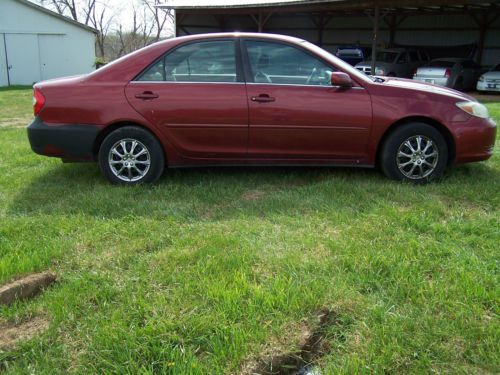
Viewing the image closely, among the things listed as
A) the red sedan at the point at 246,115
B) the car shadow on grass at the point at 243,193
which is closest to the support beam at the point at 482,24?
the car shadow on grass at the point at 243,193

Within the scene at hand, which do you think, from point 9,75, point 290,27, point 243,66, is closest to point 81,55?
point 9,75

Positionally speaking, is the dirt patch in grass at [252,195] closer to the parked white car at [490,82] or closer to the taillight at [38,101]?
the taillight at [38,101]

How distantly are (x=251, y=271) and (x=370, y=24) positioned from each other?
81.7 feet

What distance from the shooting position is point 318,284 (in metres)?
2.82

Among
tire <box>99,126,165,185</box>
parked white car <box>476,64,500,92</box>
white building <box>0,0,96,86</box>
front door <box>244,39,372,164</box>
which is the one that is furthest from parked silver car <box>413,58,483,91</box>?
white building <box>0,0,96,86</box>

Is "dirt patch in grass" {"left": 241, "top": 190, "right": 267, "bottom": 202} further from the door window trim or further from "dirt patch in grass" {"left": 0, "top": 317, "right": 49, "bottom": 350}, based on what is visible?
"dirt patch in grass" {"left": 0, "top": 317, "right": 49, "bottom": 350}

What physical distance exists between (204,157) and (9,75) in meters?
23.2

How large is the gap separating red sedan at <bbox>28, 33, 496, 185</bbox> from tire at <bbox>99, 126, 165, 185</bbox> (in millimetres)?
10

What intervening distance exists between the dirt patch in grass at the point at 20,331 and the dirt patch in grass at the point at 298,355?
1122mm

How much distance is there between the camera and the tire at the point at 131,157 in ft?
15.7

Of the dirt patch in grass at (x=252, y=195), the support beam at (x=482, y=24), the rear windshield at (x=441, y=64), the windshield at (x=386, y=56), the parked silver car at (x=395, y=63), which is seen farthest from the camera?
the support beam at (x=482, y=24)

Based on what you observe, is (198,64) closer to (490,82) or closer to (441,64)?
(490,82)

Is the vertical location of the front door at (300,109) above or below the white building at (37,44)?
below

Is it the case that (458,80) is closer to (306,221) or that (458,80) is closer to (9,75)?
(306,221)
